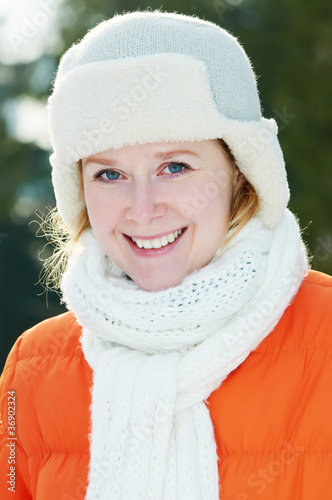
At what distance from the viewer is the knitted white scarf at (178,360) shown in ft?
5.16

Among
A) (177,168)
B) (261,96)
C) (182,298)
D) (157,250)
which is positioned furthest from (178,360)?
(261,96)

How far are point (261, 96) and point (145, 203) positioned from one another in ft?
12.2

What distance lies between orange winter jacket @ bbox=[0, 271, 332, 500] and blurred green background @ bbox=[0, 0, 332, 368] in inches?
114

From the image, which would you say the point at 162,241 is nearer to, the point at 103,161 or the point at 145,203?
the point at 145,203

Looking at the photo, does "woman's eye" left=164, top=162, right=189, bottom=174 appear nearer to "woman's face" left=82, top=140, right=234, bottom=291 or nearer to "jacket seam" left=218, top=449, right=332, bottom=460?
"woman's face" left=82, top=140, right=234, bottom=291

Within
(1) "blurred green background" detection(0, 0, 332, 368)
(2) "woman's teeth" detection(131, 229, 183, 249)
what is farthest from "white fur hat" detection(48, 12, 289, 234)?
(1) "blurred green background" detection(0, 0, 332, 368)

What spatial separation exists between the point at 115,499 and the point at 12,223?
399cm

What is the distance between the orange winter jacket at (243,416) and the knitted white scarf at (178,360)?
0.05 metres

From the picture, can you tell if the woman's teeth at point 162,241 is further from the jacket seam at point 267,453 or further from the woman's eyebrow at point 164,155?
the jacket seam at point 267,453

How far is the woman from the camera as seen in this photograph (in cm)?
156

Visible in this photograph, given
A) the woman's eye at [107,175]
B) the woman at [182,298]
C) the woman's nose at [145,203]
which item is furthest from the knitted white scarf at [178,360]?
the woman's eye at [107,175]

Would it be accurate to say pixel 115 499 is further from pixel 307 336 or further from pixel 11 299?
pixel 11 299

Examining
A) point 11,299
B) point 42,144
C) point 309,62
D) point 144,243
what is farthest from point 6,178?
point 144,243

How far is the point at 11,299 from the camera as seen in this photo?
17.4ft
